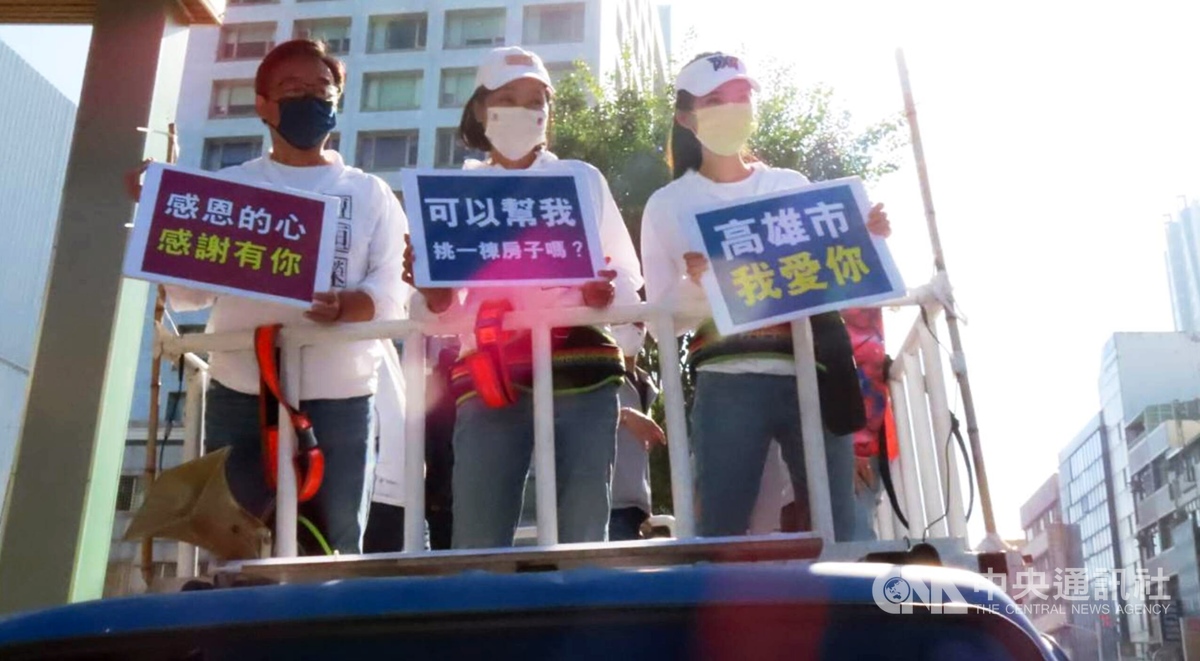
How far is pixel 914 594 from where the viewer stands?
1.37 metres

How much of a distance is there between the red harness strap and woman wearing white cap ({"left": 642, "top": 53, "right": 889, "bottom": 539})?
0.87 m

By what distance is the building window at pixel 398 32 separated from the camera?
34.3 metres

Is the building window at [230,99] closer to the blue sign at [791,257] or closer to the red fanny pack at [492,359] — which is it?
the red fanny pack at [492,359]

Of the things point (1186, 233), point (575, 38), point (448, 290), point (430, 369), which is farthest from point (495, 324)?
point (1186, 233)

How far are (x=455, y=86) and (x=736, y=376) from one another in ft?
105

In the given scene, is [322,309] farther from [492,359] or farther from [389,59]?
[389,59]

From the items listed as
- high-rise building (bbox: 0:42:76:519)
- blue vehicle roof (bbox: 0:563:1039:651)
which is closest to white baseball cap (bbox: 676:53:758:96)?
blue vehicle roof (bbox: 0:563:1039:651)

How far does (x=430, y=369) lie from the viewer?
327cm

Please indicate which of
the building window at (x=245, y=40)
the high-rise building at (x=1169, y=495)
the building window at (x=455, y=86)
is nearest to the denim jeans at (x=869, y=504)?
the building window at (x=455, y=86)

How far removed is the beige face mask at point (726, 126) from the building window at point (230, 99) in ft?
106

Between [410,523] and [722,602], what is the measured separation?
1.31 m

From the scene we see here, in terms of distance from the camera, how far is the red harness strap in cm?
264

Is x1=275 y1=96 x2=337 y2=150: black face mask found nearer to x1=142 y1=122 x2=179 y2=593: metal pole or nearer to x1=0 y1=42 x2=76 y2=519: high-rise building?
x1=142 y1=122 x2=179 y2=593: metal pole

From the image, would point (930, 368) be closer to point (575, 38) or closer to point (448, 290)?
point (448, 290)
